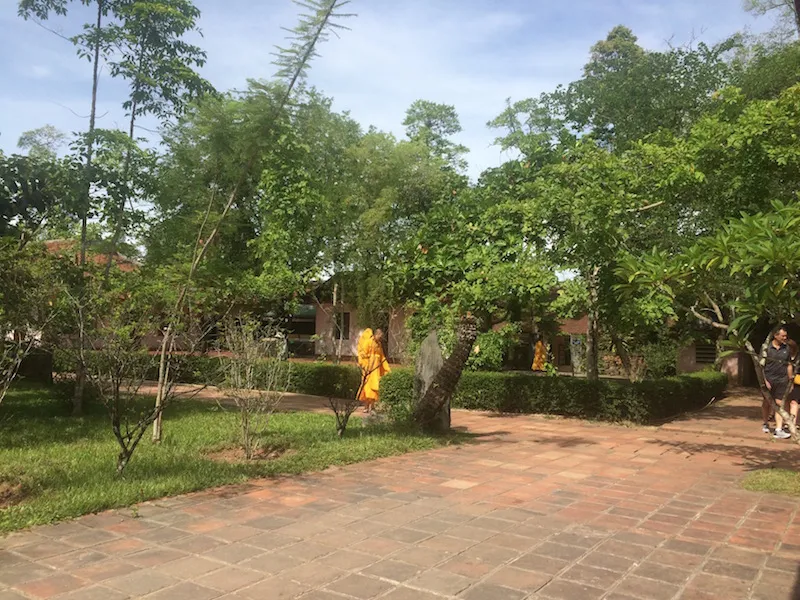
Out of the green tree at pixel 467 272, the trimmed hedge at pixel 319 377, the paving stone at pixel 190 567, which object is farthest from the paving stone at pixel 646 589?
the trimmed hedge at pixel 319 377

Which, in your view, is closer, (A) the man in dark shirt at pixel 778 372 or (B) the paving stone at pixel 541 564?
(B) the paving stone at pixel 541 564

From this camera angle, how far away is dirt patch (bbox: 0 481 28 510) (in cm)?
503

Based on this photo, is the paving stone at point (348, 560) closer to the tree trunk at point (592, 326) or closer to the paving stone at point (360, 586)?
the paving stone at point (360, 586)

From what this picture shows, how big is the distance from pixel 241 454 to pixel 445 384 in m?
2.85

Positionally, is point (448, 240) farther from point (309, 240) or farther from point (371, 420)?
point (309, 240)

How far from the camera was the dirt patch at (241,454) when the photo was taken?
726 cm

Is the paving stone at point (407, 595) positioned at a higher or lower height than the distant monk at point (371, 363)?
lower

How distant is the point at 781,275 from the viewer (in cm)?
493

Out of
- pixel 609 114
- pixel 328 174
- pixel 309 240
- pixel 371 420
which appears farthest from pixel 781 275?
pixel 328 174

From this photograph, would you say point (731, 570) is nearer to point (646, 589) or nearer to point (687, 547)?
point (687, 547)

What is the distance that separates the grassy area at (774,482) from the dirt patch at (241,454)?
16.1 ft

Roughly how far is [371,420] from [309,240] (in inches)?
255

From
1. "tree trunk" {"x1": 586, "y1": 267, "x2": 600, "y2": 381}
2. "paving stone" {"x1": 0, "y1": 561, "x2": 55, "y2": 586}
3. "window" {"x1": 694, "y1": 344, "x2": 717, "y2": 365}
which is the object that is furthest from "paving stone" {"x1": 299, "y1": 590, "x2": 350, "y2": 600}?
"window" {"x1": 694, "y1": 344, "x2": 717, "y2": 365}

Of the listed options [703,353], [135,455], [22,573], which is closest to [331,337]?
[703,353]
